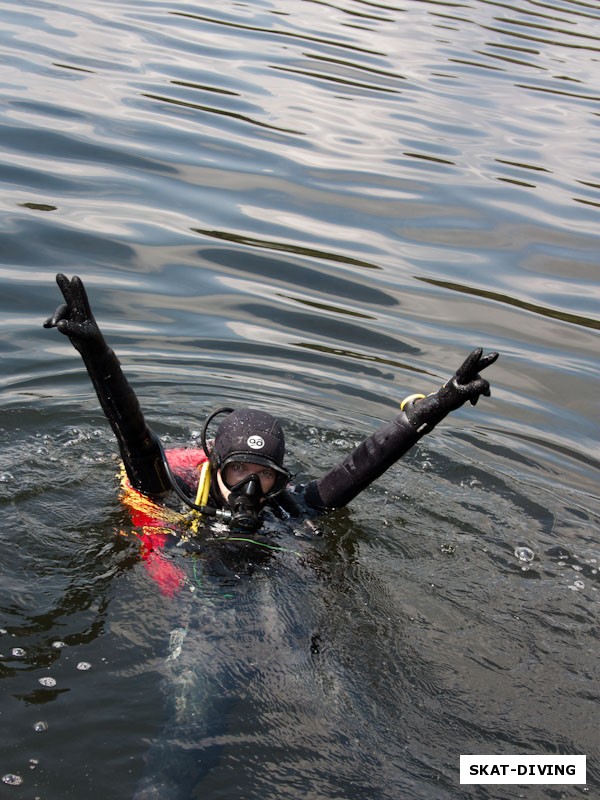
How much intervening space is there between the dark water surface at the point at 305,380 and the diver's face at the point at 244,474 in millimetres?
398

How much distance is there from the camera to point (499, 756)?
377 centimetres

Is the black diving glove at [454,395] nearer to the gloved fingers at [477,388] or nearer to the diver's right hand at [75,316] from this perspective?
the gloved fingers at [477,388]

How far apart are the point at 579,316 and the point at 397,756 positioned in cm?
570

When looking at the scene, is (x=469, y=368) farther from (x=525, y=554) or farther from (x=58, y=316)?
(x=58, y=316)

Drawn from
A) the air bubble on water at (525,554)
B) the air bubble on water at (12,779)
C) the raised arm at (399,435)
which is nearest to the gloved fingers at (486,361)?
the raised arm at (399,435)

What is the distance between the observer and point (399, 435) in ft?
16.0

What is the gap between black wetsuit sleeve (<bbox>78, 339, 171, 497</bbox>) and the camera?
4328mm

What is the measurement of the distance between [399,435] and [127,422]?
136cm

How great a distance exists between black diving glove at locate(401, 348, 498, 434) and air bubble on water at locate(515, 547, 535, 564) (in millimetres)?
943

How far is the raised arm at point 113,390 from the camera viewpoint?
162 inches

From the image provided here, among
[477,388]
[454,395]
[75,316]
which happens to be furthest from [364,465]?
[75,316]

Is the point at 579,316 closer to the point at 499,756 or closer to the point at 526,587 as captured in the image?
the point at 526,587

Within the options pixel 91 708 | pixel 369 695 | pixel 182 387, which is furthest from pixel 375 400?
pixel 91 708

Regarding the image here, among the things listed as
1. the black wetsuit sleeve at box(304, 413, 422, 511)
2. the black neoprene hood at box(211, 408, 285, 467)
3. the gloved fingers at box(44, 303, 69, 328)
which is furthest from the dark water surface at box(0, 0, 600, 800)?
the gloved fingers at box(44, 303, 69, 328)
